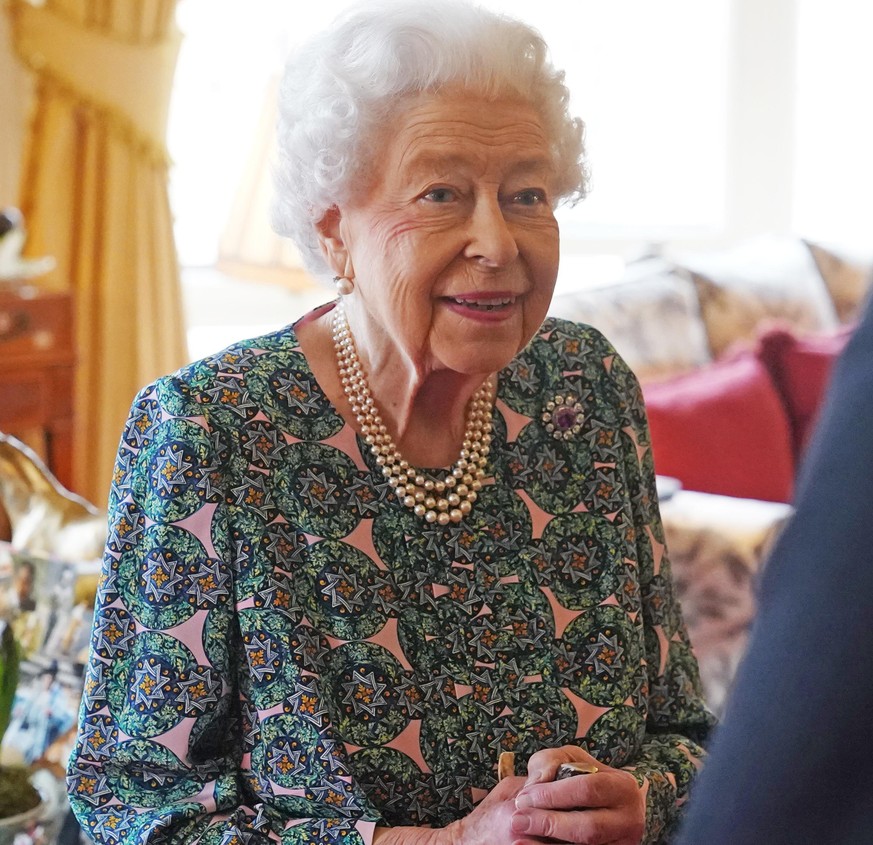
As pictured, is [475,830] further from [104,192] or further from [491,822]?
[104,192]

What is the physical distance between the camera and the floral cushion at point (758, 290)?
11.5ft

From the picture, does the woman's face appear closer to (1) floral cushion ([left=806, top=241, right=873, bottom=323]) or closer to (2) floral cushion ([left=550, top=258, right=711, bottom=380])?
(2) floral cushion ([left=550, top=258, right=711, bottom=380])

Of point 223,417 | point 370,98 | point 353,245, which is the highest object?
point 370,98

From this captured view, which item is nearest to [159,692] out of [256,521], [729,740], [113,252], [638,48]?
[256,521]

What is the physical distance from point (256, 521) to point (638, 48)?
406cm

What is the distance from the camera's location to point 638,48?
4895 millimetres

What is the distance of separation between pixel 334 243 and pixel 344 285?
5 cm

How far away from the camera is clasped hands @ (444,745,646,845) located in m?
1.26

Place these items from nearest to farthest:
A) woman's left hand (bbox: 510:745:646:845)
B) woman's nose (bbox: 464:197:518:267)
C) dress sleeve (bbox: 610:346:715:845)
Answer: woman's left hand (bbox: 510:745:646:845) < woman's nose (bbox: 464:197:518:267) < dress sleeve (bbox: 610:346:715:845)

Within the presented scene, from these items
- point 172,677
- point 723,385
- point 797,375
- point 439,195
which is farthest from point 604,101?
point 172,677

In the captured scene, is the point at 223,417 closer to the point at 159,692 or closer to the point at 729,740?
the point at 159,692

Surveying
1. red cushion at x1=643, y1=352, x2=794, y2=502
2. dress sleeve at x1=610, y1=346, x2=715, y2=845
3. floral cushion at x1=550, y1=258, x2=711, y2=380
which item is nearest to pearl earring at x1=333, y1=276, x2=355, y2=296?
dress sleeve at x1=610, y1=346, x2=715, y2=845

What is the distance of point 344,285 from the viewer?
148cm

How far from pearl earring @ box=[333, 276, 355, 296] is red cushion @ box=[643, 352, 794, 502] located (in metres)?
1.32
